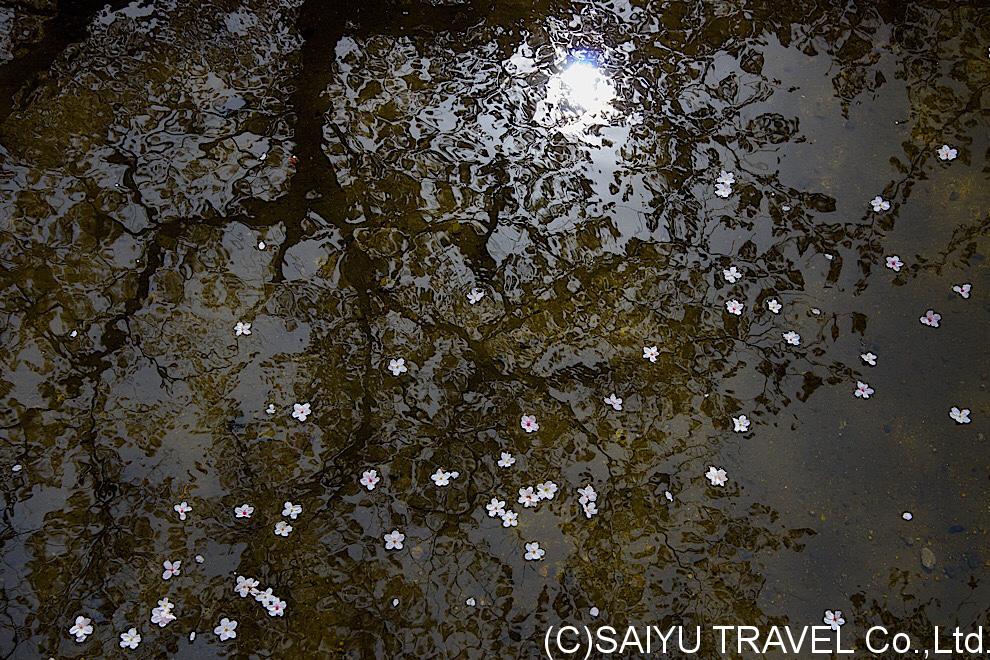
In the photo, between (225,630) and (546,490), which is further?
(546,490)

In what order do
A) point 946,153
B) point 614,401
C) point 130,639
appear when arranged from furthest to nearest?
point 946,153 → point 614,401 → point 130,639

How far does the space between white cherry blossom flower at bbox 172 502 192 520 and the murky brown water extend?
0.02 metres

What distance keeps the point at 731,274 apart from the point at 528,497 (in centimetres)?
95

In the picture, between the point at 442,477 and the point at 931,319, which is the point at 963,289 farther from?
the point at 442,477

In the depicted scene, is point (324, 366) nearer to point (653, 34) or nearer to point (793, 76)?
point (653, 34)

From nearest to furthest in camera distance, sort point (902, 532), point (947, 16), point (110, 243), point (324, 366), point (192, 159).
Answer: point (902, 532), point (324, 366), point (110, 243), point (192, 159), point (947, 16)

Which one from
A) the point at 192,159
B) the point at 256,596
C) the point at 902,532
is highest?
the point at 192,159

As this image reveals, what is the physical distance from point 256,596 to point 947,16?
309 centimetres

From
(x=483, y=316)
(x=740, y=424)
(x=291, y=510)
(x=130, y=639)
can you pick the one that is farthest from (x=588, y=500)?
(x=130, y=639)

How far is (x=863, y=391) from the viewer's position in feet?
7.55

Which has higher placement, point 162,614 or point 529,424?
point 529,424

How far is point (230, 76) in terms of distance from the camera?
2836 mm

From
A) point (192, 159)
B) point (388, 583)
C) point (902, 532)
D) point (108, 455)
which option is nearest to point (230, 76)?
point (192, 159)

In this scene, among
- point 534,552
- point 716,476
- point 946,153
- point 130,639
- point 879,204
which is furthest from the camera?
point 946,153
